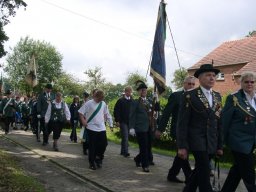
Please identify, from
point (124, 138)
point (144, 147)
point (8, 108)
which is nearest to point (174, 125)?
point (144, 147)

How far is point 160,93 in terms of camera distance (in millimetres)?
12078

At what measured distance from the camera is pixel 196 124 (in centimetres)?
662

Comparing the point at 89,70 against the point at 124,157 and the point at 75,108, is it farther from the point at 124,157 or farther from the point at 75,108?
the point at 124,157

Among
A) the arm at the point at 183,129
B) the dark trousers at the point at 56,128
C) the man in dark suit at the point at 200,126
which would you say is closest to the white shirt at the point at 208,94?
the man in dark suit at the point at 200,126

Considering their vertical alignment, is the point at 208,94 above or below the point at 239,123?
above

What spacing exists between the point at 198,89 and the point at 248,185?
1.57 m

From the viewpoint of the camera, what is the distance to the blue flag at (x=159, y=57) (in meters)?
12.1

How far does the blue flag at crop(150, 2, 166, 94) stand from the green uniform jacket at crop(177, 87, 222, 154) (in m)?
5.36

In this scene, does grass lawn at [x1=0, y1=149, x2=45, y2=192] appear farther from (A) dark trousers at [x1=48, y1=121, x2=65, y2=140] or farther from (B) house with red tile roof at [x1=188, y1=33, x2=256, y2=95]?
(B) house with red tile roof at [x1=188, y1=33, x2=256, y2=95]

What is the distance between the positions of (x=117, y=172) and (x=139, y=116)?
1.45 meters

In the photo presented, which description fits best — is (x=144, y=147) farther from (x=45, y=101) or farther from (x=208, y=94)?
(x=45, y=101)

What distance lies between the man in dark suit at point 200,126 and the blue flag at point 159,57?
5344 millimetres

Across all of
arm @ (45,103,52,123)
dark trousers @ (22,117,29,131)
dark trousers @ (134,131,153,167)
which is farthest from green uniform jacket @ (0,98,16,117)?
dark trousers @ (134,131,153,167)

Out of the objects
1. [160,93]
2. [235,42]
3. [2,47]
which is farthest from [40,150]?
[235,42]
